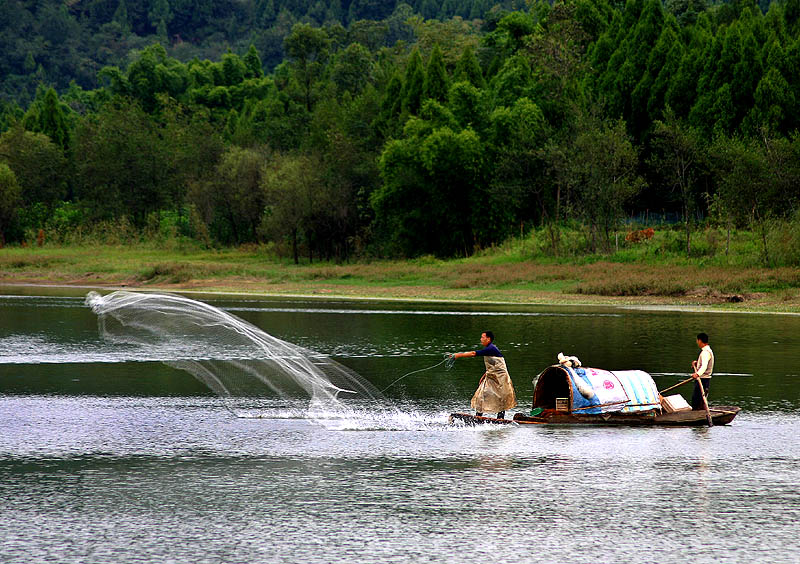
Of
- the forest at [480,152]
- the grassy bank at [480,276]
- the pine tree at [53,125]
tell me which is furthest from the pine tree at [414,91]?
the pine tree at [53,125]

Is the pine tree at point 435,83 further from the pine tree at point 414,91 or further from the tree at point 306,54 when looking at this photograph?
the tree at point 306,54

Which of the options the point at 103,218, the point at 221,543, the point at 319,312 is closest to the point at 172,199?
the point at 103,218

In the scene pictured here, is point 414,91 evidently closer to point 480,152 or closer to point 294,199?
point 480,152

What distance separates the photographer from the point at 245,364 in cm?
2575

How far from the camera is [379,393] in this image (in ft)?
67.3

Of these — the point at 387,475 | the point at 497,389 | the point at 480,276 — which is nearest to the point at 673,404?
the point at 497,389

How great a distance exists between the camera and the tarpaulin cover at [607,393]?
55.2ft

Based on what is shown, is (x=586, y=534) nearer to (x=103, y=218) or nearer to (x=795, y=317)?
(x=795, y=317)

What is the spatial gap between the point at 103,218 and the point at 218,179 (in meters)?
13.7

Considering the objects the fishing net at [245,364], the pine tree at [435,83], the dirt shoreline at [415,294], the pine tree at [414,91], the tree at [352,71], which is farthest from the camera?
the tree at [352,71]

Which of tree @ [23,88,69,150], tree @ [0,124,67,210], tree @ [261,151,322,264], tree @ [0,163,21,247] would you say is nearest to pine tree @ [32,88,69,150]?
tree @ [23,88,69,150]

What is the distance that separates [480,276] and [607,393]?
35332 mm

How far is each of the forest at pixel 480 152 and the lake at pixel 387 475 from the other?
29.7 metres

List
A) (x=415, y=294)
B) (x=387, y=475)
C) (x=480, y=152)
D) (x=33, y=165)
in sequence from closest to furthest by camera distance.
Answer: (x=387, y=475), (x=415, y=294), (x=480, y=152), (x=33, y=165)
